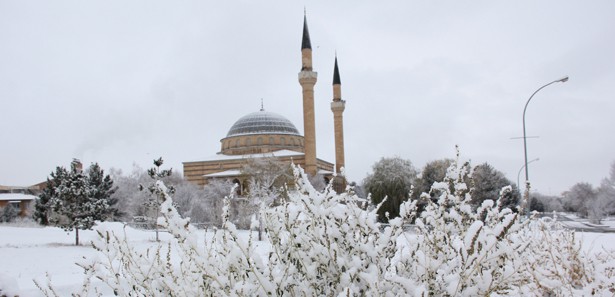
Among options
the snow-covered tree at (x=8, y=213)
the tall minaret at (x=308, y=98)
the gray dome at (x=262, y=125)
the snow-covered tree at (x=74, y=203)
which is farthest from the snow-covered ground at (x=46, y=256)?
the gray dome at (x=262, y=125)

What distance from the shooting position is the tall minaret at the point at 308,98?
4284cm

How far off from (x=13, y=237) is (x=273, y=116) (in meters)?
42.6

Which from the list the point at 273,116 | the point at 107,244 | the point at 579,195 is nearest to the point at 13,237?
the point at 107,244

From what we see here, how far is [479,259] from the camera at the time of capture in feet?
7.50

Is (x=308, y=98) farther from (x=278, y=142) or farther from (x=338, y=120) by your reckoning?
(x=278, y=142)

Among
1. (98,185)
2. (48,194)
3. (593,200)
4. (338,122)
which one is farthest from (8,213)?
(593,200)

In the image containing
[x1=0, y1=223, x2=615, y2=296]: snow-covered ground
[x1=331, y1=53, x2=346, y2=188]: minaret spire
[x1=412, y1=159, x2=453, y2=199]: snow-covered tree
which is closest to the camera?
[x1=0, y1=223, x2=615, y2=296]: snow-covered ground

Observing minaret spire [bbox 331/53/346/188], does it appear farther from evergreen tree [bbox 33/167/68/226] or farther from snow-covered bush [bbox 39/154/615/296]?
snow-covered bush [bbox 39/154/615/296]

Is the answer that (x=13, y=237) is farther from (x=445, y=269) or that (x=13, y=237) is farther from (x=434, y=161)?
(x=434, y=161)

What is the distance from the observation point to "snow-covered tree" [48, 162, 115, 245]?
67.1ft

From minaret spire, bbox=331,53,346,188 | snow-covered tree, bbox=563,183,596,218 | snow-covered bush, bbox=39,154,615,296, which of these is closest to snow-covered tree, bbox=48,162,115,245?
snow-covered bush, bbox=39,154,615,296

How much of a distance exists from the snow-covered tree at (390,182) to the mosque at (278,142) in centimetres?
570

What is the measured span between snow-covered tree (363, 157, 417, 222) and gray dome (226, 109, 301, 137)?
26495 mm

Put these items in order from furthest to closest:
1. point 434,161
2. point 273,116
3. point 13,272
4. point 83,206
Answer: point 273,116, point 434,161, point 83,206, point 13,272
